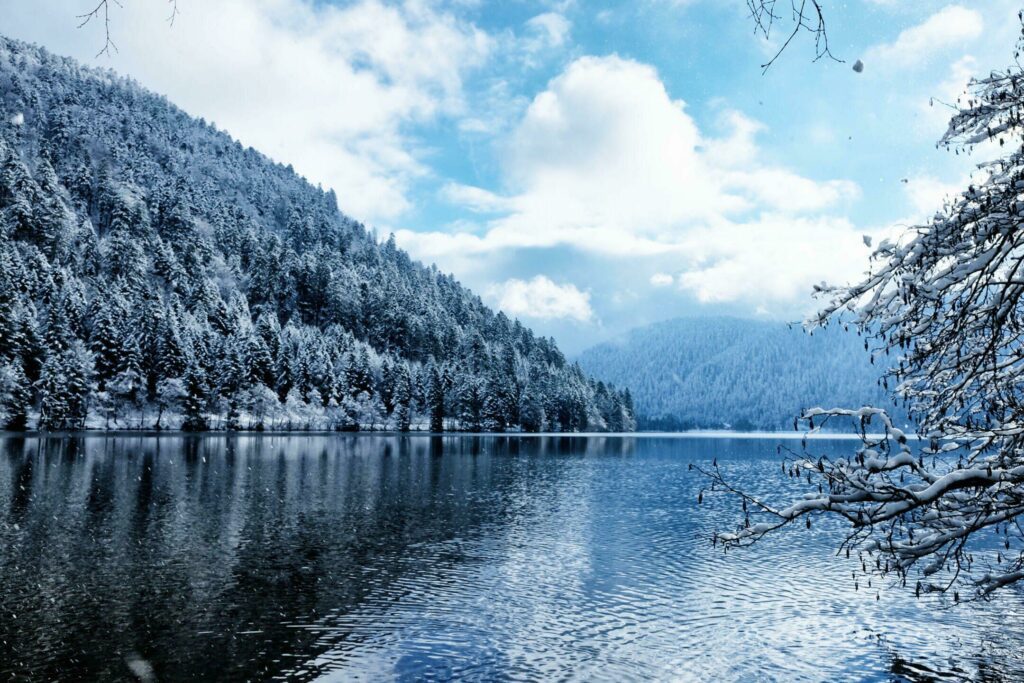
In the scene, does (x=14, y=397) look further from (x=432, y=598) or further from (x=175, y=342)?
(x=432, y=598)

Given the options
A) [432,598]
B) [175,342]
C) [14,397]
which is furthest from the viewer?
[175,342]

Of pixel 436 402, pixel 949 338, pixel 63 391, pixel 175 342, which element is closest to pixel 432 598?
pixel 949 338

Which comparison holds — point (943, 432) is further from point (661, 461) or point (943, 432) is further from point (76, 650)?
point (661, 461)

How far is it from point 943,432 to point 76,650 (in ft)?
63.1

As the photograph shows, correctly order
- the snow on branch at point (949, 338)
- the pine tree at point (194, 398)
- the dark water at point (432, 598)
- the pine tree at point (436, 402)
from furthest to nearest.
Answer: the pine tree at point (436, 402) → the pine tree at point (194, 398) → the dark water at point (432, 598) → the snow on branch at point (949, 338)

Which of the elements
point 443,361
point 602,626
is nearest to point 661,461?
point 602,626

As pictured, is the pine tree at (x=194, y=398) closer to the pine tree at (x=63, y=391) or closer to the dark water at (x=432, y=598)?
the pine tree at (x=63, y=391)

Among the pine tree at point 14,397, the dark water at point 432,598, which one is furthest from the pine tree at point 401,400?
the dark water at point 432,598

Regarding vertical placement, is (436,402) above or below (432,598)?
above

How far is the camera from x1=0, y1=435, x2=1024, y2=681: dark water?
16.9m

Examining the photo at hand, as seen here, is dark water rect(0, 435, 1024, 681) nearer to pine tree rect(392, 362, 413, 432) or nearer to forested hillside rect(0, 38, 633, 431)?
forested hillside rect(0, 38, 633, 431)

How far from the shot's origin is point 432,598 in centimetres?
2291

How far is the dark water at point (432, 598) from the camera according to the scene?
16922 mm

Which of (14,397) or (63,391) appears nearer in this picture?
(14,397)
